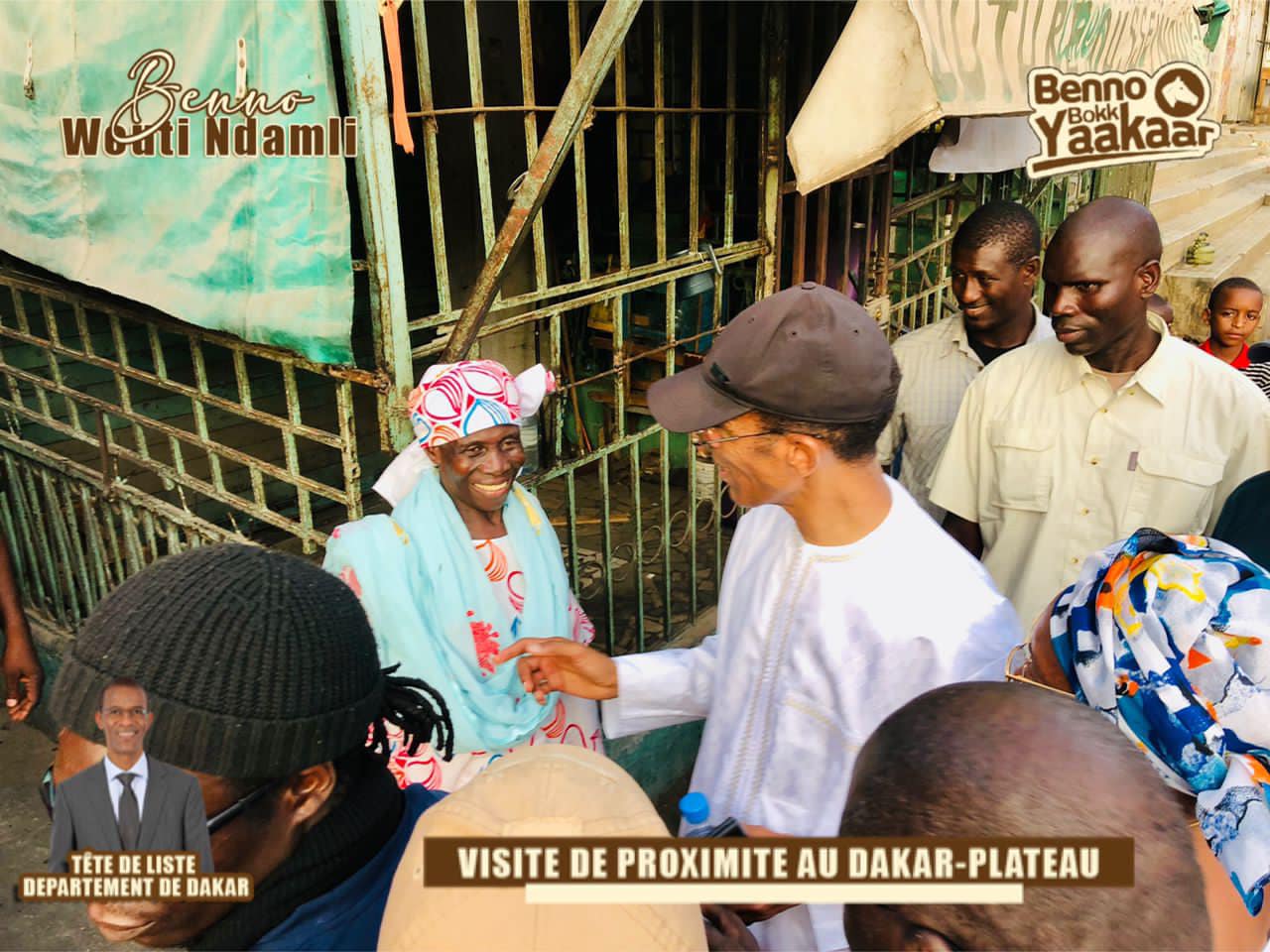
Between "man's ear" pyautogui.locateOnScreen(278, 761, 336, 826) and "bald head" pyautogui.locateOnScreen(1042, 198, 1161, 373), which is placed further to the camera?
"bald head" pyautogui.locateOnScreen(1042, 198, 1161, 373)

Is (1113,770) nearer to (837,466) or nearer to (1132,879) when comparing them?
(1132,879)

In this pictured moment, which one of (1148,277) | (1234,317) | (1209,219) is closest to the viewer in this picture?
(1148,277)

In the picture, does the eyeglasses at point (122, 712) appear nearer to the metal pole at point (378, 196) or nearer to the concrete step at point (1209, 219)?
the metal pole at point (378, 196)

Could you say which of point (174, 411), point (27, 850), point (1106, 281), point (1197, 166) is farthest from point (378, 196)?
point (1197, 166)

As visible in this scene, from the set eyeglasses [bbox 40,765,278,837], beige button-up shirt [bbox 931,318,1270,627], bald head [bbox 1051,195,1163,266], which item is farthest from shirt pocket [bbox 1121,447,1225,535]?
eyeglasses [bbox 40,765,278,837]

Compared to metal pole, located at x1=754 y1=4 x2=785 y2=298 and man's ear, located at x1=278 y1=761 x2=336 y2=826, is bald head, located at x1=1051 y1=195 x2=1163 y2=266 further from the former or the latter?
man's ear, located at x1=278 y1=761 x2=336 y2=826

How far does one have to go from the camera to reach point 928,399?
3.17m

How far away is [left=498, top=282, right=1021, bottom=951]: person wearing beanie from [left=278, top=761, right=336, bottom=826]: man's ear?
79 centimetres

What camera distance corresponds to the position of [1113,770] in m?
0.85

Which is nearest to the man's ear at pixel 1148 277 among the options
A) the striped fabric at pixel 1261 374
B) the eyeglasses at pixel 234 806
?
the striped fabric at pixel 1261 374

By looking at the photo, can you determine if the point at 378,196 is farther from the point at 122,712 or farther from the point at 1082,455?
the point at 1082,455

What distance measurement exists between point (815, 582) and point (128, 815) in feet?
3.94

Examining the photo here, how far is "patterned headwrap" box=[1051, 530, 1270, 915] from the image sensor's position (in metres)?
0.99

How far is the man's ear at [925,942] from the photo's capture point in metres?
0.84
